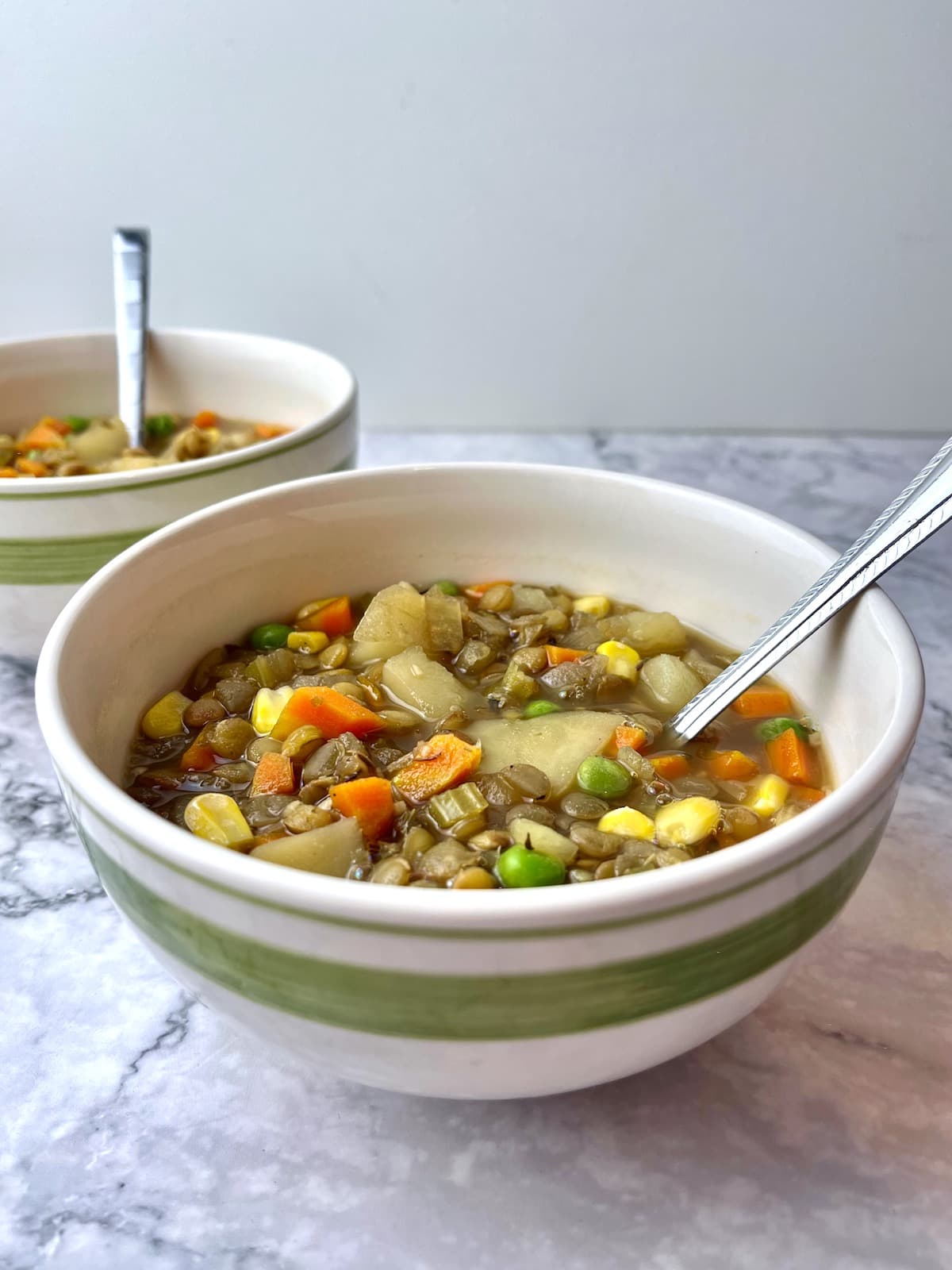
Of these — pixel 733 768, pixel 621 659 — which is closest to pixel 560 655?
pixel 621 659

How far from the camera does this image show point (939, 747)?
2180mm

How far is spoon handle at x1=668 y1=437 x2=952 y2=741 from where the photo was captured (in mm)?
1428

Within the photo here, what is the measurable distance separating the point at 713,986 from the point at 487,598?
96cm

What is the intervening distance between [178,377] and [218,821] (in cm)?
176

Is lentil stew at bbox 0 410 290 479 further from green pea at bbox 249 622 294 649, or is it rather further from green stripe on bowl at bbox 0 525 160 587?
green pea at bbox 249 622 294 649

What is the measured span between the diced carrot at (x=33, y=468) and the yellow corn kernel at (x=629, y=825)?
1.56 metres

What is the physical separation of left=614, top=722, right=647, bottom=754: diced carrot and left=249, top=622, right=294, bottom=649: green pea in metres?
0.56

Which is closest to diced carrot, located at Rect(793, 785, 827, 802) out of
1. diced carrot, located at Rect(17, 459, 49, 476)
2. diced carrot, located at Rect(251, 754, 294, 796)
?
diced carrot, located at Rect(251, 754, 294, 796)

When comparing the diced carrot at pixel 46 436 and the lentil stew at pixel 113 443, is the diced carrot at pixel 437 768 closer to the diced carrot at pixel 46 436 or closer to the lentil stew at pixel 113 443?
the lentil stew at pixel 113 443

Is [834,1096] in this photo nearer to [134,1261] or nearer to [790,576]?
[790,576]

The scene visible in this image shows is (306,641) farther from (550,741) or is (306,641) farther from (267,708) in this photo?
(550,741)

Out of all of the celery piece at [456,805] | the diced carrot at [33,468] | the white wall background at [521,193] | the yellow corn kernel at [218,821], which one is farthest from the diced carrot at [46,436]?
the celery piece at [456,805]

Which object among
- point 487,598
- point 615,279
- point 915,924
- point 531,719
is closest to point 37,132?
point 615,279

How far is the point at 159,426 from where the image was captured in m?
2.87
